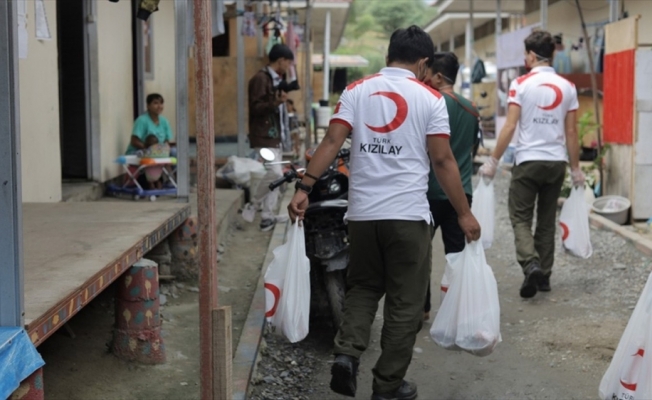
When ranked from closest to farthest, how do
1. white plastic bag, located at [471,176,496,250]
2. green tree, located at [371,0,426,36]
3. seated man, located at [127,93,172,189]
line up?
white plastic bag, located at [471,176,496,250] < seated man, located at [127,93,172,189] < green tree, located at [371,0,426,36]

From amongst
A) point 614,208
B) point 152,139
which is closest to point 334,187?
point 152,139

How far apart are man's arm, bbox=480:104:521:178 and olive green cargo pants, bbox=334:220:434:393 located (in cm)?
241

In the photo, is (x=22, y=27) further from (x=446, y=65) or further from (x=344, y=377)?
(x=344, y=377)

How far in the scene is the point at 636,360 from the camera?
3.97m

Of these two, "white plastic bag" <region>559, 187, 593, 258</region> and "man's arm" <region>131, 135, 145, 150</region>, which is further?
"man's arm" <region>131, 135, 145, 150</region>

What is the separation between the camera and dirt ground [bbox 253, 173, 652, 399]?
5233 mm

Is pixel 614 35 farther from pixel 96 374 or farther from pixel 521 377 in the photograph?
pixel 96 374

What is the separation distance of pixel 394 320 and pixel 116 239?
1.83 metres

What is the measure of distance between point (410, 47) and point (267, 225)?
546cm

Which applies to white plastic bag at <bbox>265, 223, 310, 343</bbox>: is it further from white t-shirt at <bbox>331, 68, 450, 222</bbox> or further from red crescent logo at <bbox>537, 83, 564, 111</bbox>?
red crescent logo at <bbox>537, 83, 564, 111</bbox>

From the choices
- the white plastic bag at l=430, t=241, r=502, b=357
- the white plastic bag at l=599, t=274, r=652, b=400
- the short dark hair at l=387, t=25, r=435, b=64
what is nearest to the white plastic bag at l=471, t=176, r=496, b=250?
the white plastic bag at l=430, t=241, r=502, b=357

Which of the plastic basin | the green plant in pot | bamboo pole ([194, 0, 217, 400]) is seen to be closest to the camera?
bamboo pole ([194, 0, 217, 400])

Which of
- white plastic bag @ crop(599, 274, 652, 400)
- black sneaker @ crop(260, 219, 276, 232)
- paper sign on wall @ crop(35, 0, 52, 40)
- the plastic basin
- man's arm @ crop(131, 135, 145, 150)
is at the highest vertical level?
paper sign on wall @ crop(35, 0, 52, 40)

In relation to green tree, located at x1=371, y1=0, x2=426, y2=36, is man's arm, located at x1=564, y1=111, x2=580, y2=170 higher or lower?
lower
